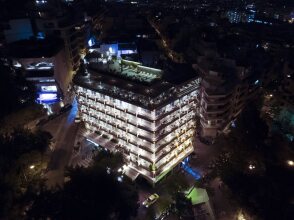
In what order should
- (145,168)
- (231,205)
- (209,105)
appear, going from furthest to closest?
(209,105)
(145,168)
(231,205)

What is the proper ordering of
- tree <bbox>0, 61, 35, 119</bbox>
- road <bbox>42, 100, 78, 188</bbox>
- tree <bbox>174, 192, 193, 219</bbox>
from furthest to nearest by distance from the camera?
tree <bbox>0, 61, 35, 119</bbox> < road <bbox>42, 100, 78, 188</bbox> < tree <bbox>174, 192, 193, 219</bbox>

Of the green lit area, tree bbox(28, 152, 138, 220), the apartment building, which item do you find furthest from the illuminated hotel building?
tree bbox(28, 152, 138, 220)

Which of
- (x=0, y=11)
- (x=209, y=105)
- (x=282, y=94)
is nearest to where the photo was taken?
(x=209, y=105)

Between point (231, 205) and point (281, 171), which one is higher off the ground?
point (281, 171)

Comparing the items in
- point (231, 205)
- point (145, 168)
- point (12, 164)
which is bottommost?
point (231, 205)

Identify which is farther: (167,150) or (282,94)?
(282,94)

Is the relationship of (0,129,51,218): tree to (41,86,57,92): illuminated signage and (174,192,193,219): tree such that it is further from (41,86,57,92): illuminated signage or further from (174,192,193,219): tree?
(174,192,193,219): tree

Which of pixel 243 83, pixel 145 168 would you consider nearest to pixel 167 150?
pixel 145 168

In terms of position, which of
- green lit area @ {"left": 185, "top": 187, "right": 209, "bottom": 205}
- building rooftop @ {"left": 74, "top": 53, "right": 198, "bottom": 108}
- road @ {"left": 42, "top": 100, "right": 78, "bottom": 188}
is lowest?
green lit area @ {"left": 185, "top": 187, "right": 209, "bottom": 205}

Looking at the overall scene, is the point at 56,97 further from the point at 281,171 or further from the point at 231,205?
the point at 281,171
